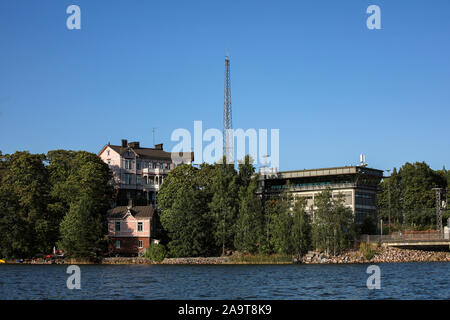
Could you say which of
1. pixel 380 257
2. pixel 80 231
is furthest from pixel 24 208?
pixel 380 257

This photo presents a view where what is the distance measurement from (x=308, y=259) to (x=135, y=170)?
4670cm

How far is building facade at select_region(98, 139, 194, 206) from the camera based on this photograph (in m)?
122

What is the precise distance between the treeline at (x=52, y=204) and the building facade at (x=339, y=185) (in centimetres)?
2856

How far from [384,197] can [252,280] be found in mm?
90291

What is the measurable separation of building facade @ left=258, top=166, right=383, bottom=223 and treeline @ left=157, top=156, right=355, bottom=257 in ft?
10.4

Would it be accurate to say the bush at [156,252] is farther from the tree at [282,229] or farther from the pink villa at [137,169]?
the tree at [282,229]

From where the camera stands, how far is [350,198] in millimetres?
97875

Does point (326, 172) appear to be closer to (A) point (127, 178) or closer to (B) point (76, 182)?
(B) point (76, 182)

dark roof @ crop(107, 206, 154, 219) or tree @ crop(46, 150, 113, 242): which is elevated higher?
tree @ crop(46, 150, 113, 242)

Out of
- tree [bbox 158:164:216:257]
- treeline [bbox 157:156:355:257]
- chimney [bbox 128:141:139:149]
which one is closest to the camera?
treeline [bbox 157:156:355:257]

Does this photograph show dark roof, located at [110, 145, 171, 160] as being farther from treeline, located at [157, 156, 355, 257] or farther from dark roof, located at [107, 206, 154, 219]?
treeline, located at [157, 156, 355, 257]

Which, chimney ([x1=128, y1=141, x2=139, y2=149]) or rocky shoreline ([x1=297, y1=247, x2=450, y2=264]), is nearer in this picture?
rocky shoreline ([x1=297, y1=247, x2=450, y2=264])

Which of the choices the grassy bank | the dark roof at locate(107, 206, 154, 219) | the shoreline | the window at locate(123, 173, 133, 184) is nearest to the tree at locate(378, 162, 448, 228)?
the shoreline

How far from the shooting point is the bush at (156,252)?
302ft
